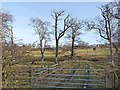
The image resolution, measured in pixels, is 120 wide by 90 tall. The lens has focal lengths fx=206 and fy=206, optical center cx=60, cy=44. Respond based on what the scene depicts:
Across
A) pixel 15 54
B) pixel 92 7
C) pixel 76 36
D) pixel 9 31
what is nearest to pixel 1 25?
pixel 9 31

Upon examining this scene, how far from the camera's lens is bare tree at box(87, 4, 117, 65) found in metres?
2.78

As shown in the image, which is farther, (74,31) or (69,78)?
(69,78)

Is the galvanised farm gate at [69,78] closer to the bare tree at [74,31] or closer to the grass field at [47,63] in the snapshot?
the grass field at [47,63]

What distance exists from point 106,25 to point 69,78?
943 millimetres

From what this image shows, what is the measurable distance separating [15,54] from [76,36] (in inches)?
36.4

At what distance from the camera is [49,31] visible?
2877mm

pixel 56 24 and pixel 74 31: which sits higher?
pixel 56 24

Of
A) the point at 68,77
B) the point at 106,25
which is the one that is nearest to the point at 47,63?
the point at 68,77

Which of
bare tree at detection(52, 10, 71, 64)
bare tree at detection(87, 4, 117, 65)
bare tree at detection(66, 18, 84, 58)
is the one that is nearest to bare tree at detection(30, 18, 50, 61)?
bare tree at detection(52, 10, 71, 64)

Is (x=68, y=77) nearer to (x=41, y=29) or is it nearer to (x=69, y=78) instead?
(x=69, y=78)

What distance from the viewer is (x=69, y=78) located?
10.1 ft

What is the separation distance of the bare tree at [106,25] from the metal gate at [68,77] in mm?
370

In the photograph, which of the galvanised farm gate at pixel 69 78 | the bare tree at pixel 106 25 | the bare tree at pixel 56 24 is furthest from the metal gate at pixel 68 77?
the bare tree at pixel 106 25

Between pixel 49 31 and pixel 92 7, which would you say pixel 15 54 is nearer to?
pixel 49 31
